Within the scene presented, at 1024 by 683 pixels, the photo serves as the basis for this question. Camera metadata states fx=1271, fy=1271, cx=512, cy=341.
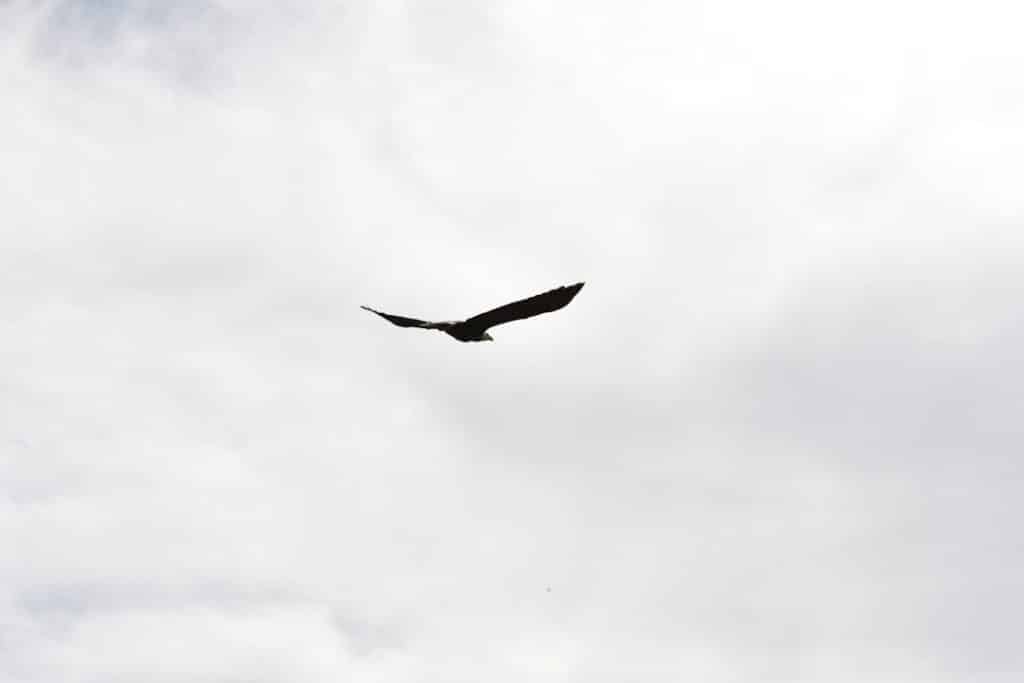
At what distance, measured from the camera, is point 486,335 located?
2745cm

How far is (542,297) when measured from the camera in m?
25.2

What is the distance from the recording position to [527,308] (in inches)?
1012

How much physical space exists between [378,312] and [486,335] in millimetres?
2405

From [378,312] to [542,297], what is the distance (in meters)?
3.76

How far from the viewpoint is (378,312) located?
2680cm

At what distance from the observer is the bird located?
83.0 feet

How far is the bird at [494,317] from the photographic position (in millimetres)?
25312

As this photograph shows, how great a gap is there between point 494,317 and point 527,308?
30.2 inches

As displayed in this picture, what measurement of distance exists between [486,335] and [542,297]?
8.52ft

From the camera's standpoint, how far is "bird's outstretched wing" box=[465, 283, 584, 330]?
25.2m

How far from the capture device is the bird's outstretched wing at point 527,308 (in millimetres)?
25234

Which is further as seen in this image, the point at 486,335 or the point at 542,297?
the point at 486,335
